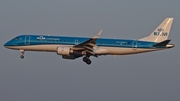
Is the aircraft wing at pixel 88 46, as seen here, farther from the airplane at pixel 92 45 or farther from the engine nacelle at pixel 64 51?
the engine nacelle at pixel 64 51

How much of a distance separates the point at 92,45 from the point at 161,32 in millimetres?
11087

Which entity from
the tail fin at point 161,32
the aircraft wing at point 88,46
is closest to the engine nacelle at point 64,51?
the aircraft wing at point 88,46

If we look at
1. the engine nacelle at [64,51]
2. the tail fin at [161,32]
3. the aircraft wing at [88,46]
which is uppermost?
the tail fin at [161,32]

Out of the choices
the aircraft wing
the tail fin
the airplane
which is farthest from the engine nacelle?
the tail fin

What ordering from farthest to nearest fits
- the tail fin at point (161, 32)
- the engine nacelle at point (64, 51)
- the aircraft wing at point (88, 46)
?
the tail fin at point (161, 32) < the engine nacelle at point (64, 51) < the aircraft wing at point (88, 46)

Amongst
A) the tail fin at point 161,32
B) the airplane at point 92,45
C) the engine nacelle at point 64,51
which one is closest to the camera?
the engine nacelle at point 64,51

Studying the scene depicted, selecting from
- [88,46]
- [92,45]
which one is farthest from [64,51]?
[92,45]

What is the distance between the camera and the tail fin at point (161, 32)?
61219 mm

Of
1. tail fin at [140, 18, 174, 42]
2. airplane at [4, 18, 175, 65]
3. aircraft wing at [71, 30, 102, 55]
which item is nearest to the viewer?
aircraft wing at [71, 30, 102, 55]

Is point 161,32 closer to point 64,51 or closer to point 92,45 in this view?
point 92,45

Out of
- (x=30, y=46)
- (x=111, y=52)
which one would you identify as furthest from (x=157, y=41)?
(x=30, y=46)

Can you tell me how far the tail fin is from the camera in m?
61.2

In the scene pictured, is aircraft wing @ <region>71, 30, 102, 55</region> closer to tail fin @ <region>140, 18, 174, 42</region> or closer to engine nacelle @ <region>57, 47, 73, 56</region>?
engine nacelle @ <region>57, 47, 73, 56</region>

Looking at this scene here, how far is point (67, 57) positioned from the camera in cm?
6325
